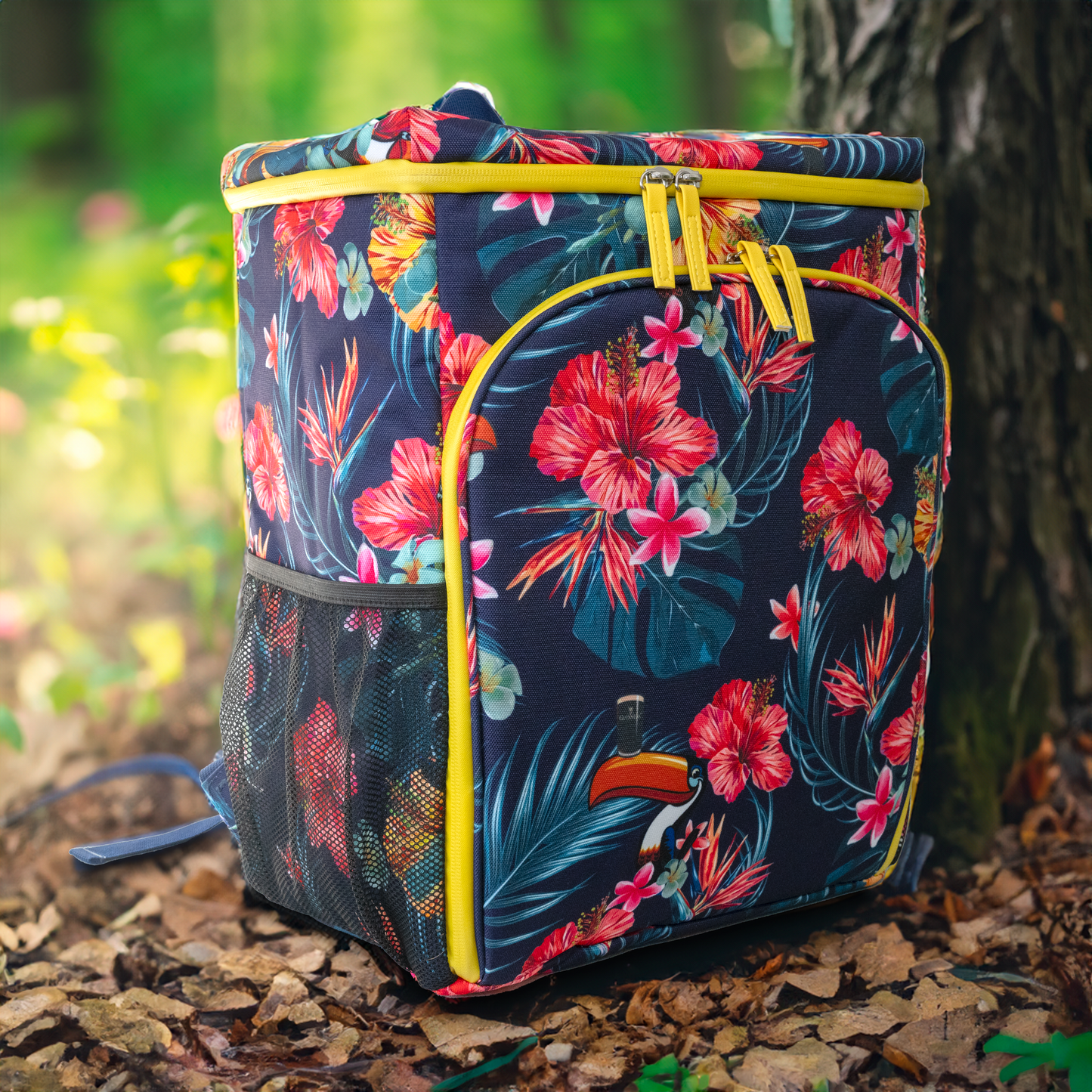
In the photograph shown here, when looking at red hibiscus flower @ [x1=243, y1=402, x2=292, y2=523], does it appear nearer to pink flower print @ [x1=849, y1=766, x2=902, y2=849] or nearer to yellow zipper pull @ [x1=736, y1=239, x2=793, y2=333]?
yellow zipper pull @ [x1=736, y1=239, x2=793, y2=333]

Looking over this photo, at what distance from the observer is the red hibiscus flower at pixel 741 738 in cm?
96

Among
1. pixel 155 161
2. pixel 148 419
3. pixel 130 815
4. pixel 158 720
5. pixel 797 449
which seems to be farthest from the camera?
pixel 155 161

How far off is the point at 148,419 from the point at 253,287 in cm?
94

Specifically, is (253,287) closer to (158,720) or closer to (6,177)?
(158,720)

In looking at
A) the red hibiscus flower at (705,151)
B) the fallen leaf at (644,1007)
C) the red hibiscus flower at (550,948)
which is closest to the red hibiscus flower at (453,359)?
the red hibiscus flower at (705,151)

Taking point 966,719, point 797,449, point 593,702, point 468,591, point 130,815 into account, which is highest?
point 797,449

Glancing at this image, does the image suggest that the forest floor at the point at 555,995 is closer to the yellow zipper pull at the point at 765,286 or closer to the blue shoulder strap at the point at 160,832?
the blue shoulder strap at the point at 160,832

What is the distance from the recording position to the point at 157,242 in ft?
5.89

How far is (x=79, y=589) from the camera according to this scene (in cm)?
214

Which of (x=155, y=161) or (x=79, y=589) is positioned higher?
(x=155, y=161)

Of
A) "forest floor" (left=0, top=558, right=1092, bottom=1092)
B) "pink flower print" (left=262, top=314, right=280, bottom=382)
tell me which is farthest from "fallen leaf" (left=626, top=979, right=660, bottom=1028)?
"pink flower print" (left=262, top=314, right=280, bottom=382)

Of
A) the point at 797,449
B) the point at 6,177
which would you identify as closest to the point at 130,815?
the point at 797,449

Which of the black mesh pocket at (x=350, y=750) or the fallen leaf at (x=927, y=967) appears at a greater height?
the black mesh pocket at (x=350, y=750)

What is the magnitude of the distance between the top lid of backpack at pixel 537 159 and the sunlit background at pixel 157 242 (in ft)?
2.04
